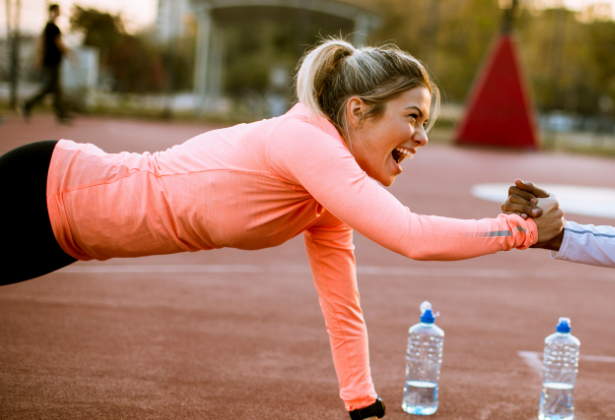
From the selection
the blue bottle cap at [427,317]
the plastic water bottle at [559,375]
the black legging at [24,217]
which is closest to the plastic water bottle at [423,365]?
the blue bottle cap at [427,317]

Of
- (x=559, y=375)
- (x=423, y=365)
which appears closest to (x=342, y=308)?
(x=423, y=365)

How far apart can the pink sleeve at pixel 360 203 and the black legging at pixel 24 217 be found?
0.87 meters

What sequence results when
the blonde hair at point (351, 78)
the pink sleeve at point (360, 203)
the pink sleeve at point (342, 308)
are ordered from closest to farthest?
1. the pink sleeve at point (360, 203)
2. the blonde hair at point (351, 78)
3. the pink sleeve at point (342, 308)

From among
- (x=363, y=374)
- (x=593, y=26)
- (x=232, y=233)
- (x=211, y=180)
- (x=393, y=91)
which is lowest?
(x=363, y=374)

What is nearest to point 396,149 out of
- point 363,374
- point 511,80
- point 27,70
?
point 363,374

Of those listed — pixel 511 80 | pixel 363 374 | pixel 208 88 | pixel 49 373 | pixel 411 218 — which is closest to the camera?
pixel 411 218

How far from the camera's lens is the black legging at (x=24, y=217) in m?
2.53

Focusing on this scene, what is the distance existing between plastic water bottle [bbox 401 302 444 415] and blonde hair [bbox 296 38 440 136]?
1.38m

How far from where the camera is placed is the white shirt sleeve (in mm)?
2740

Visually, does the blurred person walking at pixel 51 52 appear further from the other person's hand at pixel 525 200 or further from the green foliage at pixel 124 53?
the other person's hand at pixel 525 200

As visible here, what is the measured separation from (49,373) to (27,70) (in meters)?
19.7

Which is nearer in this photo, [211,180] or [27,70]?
[211,180]

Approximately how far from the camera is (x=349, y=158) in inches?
91.8

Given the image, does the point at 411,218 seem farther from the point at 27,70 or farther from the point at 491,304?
the point at 27,70
